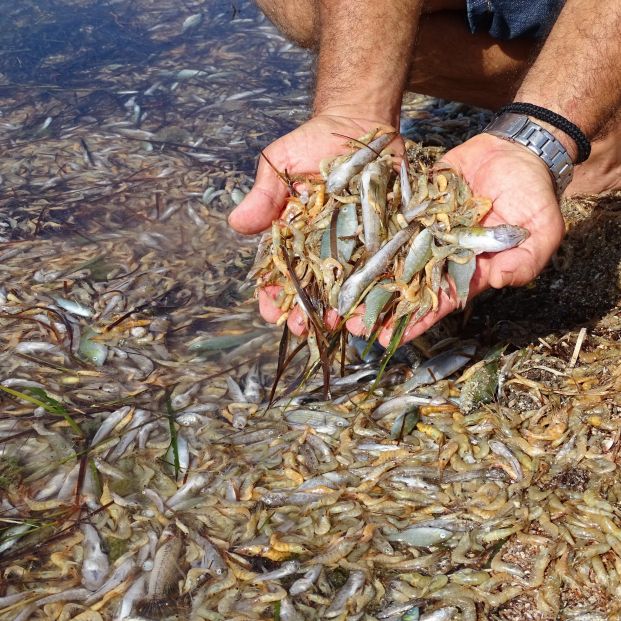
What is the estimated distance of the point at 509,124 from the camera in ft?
8.42

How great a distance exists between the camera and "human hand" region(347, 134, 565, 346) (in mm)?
2275

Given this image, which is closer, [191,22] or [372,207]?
[372,207]

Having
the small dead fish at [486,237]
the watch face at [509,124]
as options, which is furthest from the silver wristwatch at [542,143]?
the small dead fish at [486,237]

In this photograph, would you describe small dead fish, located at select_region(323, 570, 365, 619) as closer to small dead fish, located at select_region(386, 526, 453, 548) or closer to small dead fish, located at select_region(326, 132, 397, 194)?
small dead fish, located at select_region(386, 526, 453, 548)

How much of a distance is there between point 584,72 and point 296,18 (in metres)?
1.95

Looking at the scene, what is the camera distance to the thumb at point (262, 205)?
8.52 ft

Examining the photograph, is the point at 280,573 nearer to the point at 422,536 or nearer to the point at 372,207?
the point at 422,536

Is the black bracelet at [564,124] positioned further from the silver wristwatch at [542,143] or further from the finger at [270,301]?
the finger at [270,301]

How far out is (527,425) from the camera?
105 inches

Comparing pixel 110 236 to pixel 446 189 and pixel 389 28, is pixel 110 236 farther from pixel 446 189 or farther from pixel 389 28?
pixel 446 189

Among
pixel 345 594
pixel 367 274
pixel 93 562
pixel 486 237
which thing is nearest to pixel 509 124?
pixel 486 237

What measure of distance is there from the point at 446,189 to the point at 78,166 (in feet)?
11.2

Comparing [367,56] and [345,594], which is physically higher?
[367,56]

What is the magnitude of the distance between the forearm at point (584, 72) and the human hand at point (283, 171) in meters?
0.60
